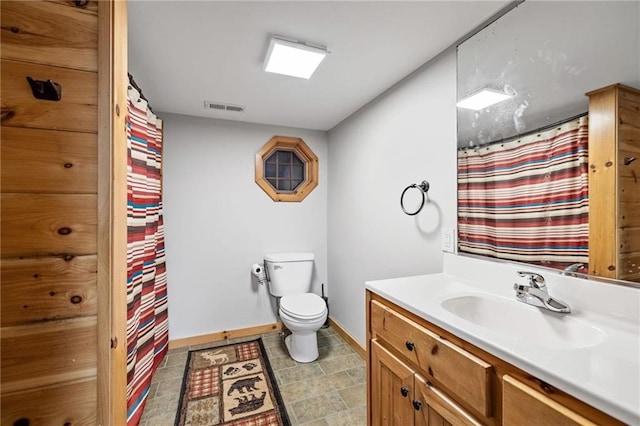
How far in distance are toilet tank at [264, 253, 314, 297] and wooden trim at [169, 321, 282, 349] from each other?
1.39 ft

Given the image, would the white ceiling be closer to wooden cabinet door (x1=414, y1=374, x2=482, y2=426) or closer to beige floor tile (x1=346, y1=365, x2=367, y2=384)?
wooden cabinet door (x1=414, y1=374, x2=482, y2=426)

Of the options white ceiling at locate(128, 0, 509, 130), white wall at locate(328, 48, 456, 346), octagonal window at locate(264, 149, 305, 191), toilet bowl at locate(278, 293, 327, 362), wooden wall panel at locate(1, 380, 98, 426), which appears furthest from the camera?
octagonal window at locate(264, 149, 305, 191)

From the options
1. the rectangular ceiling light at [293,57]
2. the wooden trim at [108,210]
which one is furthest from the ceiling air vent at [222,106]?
the wooden trim at [108,210]

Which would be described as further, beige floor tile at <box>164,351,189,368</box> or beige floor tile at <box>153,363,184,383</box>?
beige floor tile at <box>164,351,189,368</box>

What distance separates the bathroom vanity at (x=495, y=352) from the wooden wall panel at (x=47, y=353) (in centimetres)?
102

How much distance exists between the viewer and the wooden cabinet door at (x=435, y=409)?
83 cm

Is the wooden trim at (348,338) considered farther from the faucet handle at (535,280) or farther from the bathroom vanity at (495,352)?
the faucet handle at (535,280)

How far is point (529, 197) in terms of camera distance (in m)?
1.17

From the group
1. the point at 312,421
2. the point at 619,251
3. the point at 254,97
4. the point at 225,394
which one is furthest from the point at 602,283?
the point at 254,97

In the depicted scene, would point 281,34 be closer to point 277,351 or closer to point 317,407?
point 317,407

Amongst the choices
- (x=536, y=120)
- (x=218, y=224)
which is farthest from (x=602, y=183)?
(x=218, y=224)

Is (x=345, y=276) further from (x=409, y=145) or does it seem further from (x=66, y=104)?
(x=66, y=104)

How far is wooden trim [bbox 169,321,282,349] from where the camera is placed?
2.48 metres

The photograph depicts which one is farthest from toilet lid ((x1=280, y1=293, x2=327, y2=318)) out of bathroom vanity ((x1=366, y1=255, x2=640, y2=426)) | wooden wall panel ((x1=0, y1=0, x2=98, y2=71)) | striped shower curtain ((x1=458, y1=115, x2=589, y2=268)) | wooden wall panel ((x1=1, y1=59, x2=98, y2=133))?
wooden wall panel ((x1=0, y1=0, x2=98, y2=71))
